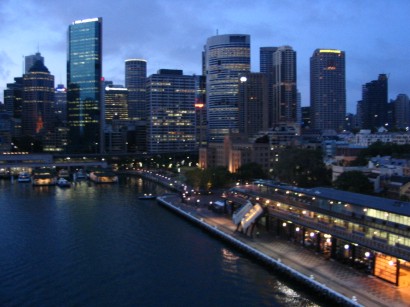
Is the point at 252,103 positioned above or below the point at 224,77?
below

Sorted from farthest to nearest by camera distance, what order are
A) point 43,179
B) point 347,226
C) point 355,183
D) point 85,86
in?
point 85,86, point 43,179, point 355,183, point 347,226

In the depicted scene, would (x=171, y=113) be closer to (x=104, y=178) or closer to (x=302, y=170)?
(x=104, y=178)

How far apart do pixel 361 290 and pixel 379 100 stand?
189462 mm

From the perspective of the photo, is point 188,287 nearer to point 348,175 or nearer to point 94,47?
point 348,175

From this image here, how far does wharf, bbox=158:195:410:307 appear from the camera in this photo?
19.8 meters

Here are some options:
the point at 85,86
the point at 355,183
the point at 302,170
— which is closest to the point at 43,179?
the point at 302,170

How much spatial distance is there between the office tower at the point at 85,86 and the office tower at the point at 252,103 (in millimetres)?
41047

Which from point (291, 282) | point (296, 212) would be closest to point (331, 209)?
point (296, 212)

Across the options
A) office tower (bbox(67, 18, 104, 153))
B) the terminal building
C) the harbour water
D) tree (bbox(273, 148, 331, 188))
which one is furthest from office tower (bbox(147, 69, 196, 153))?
the terminal building

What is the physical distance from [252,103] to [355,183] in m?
108

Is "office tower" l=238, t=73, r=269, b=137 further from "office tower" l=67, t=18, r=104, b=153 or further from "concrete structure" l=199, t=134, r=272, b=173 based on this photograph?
"concrete structure" l=199, t=134, r=272, b=173

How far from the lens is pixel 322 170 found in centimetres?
5319

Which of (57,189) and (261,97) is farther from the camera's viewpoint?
(261,97)

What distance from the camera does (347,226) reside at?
2545 centimetres
